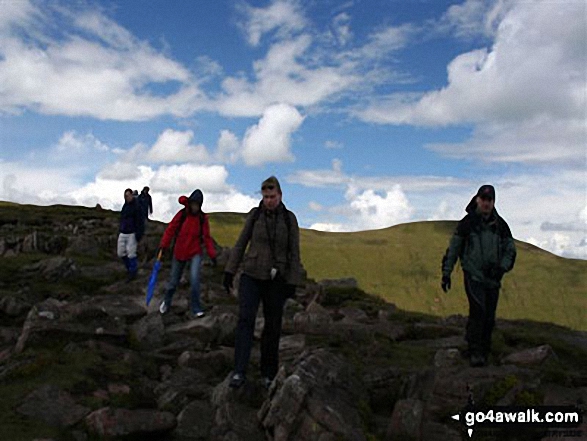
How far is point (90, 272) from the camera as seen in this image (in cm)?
2589

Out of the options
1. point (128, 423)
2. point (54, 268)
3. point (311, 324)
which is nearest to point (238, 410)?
point (128, 423)

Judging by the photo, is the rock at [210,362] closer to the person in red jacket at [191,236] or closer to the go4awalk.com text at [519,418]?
the person in red jacket at [191,236]

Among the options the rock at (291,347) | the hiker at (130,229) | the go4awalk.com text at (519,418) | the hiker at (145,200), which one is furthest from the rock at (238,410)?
the hiker at (145,200)

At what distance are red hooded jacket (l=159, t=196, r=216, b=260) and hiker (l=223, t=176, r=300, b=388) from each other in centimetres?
624

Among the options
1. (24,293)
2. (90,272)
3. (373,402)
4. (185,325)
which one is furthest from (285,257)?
(90,272)

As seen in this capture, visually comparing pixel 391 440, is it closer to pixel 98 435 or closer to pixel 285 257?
pixel 285 257

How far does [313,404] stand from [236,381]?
1960 millimetres

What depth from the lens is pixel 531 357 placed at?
12586mm

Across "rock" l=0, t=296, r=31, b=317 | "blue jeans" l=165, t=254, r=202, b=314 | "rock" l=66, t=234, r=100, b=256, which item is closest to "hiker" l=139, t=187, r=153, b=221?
"rock" l=66, t=234, r=100, b=256

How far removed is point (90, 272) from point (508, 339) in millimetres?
18483

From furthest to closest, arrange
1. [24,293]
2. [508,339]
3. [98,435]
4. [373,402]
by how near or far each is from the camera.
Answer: [24,293] < [508,339] < [373,402] < [98,435]

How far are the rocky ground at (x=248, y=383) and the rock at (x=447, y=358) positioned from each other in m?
0.04

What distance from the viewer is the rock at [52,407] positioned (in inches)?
358

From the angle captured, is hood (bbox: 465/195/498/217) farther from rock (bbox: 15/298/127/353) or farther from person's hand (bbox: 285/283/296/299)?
rock (bbox: 15/298/127/353)
